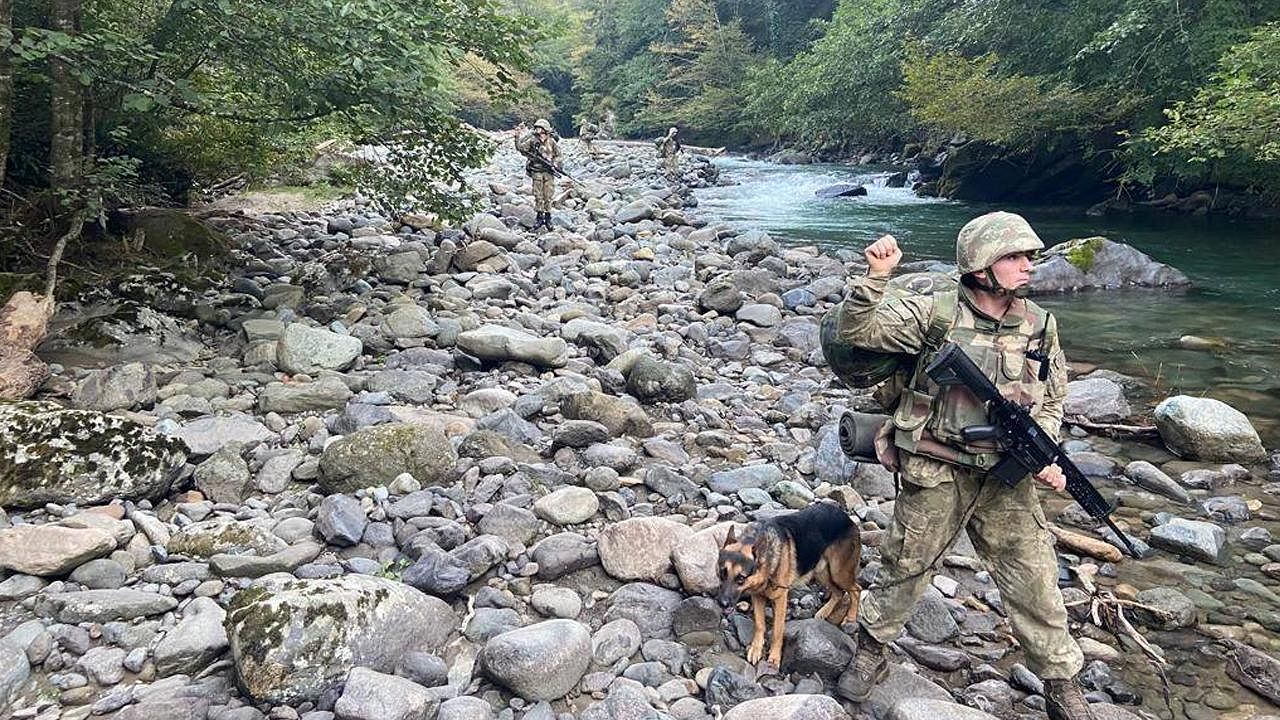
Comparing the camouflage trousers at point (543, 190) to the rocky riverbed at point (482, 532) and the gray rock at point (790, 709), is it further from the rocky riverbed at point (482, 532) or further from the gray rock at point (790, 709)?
the gray rock at point (790, 709)

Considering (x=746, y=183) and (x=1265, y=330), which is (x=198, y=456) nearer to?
(x=1265, y=330)

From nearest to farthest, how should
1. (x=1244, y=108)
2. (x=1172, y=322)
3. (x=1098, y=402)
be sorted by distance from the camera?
(x=1098, y=402) → (x=1172, y=322) → (x=1244, y=108)

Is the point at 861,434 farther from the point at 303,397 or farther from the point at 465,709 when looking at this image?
the point at 303,397

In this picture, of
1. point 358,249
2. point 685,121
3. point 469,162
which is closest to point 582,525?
point 469,162

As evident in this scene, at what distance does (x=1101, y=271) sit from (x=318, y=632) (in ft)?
45.6

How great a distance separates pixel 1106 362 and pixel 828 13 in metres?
46.7

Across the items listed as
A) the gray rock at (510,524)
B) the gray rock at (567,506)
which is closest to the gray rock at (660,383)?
the gray rock at (567,506)

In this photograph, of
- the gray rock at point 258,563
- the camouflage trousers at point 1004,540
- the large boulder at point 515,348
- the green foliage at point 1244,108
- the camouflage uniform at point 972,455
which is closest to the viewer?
the camouflage uniform at point 972,455

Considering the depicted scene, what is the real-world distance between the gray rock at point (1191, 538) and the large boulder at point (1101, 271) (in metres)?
8.59

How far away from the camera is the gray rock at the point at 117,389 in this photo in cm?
572

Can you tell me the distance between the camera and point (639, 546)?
14.1ft

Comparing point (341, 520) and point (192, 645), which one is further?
point (341, 520)

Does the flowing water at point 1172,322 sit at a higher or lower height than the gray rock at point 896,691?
lower

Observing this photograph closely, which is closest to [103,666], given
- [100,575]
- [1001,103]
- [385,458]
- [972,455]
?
[100,575]
